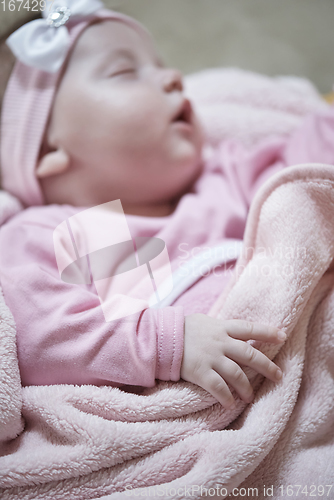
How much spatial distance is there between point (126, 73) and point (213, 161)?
262mm

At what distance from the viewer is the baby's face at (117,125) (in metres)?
0.68

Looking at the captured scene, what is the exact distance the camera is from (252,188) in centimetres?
78

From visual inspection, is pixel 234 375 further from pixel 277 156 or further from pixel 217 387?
pixel 277 156

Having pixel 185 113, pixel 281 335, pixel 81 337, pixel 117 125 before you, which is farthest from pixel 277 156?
pixel 81 337

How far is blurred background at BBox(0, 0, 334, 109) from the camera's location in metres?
1.04

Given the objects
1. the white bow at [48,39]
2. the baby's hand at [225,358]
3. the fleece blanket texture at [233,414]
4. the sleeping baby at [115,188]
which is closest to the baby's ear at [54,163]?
the sleeping baby at [115,188]

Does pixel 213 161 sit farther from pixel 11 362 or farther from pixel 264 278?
pixel 11 362

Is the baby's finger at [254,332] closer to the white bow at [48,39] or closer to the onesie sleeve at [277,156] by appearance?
the onesie sleeve at [277,156]

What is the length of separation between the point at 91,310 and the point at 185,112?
0.45 m

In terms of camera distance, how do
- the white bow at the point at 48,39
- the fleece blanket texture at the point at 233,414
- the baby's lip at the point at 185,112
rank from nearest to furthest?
the fleece blanket texture at the point at 233,414 < the white bow at the point at 48,39 < the baby's lip at the point at 185,112

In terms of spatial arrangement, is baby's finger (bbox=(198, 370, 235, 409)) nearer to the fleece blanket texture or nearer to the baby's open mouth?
the fleece blanket texture

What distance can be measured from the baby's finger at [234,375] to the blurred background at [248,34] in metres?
0.88

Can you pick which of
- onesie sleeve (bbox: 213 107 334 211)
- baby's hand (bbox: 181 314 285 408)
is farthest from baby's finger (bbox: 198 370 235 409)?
onesie sleeve (bbox: 213 107 334 211)

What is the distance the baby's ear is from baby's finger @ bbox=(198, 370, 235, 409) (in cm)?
45
